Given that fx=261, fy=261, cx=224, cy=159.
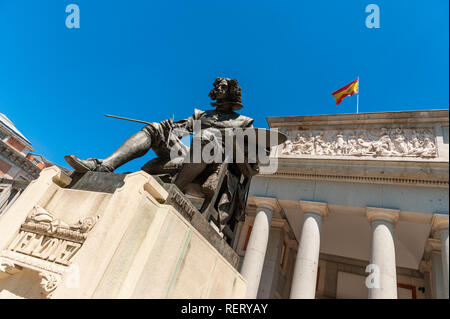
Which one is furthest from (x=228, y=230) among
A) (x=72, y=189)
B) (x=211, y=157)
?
(x=72, y=189)

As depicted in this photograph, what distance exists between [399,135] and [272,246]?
832 cm

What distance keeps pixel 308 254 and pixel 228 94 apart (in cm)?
921

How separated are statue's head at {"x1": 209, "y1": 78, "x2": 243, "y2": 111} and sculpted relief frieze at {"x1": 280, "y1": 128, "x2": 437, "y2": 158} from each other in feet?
35.1

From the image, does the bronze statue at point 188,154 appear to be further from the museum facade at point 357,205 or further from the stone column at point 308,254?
the museum facade at point 357,205

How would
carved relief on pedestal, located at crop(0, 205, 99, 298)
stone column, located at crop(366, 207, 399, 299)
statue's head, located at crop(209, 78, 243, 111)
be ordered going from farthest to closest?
stone column, located at crop(366, 207, 399, 299) < statue's head, located at crop(209, 78, 243, 111) < carved relief on pedestal, located at crop(0, 205, 99, 298)

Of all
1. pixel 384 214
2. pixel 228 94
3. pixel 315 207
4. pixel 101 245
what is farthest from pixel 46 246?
pixel 384 214

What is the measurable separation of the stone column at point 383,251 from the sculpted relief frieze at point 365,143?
9.51 ft

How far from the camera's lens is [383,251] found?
10.0 meters

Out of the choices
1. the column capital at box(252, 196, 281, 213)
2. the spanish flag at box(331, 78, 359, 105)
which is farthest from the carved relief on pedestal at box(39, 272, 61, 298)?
the spanish flag at box(331, 78, 359, 105)

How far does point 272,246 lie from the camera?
1397 cm

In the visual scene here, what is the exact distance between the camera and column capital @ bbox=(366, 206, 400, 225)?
10.5 m

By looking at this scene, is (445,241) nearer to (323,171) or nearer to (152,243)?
(323,171)

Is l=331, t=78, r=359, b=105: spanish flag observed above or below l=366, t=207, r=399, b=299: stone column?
above

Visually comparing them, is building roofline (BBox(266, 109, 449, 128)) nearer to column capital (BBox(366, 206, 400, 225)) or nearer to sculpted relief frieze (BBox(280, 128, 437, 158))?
sculpted relief frieze (BBox(280, 128, 437, 158))
